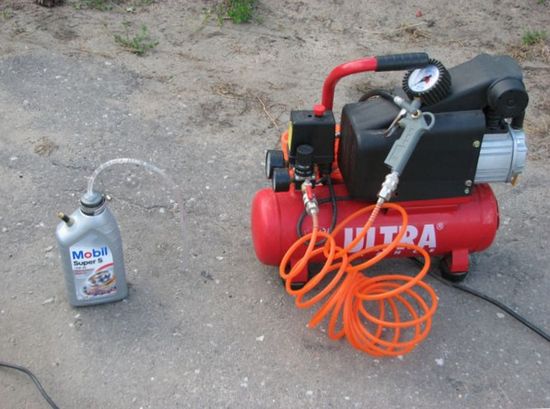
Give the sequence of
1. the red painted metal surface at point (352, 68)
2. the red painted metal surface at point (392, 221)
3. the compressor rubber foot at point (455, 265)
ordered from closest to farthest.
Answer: the red painted metal surface at point (352, 68)
the red painted metal surface at point (392, 221)
the compressor rubber foot at point (455, 265)

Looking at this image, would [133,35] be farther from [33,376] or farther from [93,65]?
[33,376]

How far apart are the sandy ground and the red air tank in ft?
0.78

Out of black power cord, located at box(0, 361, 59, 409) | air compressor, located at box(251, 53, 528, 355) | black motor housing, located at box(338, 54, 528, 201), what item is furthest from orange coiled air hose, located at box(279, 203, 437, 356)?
black power cord, located at box(0, 361, 59, 409)

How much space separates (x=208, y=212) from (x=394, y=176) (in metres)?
1.07

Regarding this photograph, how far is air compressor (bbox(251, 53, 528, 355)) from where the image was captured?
81.2 inches

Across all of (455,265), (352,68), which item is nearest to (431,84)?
(352,68)

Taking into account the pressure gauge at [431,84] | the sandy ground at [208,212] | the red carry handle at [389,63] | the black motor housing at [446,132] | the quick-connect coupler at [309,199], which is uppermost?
the red carry handle at [389,63]

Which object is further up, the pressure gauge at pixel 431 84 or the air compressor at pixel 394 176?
the pressure gauge at pixel 431 84

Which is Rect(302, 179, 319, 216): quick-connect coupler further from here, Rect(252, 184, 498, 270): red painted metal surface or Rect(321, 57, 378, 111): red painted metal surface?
Rect(321, 57, 378, 111): red painted metal surface

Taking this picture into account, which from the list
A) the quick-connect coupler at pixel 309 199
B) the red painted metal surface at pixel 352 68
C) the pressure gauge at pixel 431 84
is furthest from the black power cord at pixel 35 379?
the pressure gauge at pixel 431 84

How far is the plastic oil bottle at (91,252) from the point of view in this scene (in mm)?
2104

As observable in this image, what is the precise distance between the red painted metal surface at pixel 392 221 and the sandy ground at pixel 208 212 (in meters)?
0.25

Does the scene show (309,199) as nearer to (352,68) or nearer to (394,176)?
(394,176)

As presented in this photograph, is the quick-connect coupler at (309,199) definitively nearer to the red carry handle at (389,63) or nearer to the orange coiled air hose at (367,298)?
the orange coiled air hose at (367,298)
